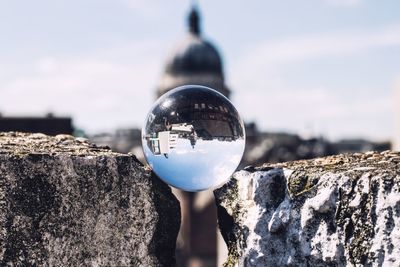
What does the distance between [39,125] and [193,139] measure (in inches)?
190

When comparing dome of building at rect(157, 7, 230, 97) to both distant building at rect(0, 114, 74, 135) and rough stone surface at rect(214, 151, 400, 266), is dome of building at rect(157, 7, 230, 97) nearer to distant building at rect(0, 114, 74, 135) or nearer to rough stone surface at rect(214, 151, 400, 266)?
distant building at rect(0, 114, 74, 135)

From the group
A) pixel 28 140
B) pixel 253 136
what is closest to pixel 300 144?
pixel 253 136

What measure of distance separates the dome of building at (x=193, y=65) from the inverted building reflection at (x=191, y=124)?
5676cm

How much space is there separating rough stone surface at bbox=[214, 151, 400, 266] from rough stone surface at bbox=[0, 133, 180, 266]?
8.2 inches

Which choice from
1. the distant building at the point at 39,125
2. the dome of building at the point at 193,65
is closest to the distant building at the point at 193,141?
the dome of building at the point at 193,65

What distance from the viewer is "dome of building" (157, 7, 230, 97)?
61.0 m

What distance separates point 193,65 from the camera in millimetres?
62812

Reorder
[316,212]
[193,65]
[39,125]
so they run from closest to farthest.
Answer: [316,212] → [39,125] → [193,65]

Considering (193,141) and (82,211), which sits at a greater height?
(193,141)

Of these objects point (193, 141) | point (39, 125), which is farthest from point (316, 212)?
point (39, 125)

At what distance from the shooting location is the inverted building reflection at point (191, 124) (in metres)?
2.85

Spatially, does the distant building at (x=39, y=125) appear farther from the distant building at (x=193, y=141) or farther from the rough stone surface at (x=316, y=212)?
the rough stone surface at (x=316, y=212)

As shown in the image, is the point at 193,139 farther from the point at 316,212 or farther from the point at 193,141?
the point at 316,212

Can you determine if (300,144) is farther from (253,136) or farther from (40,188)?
(40,188)
